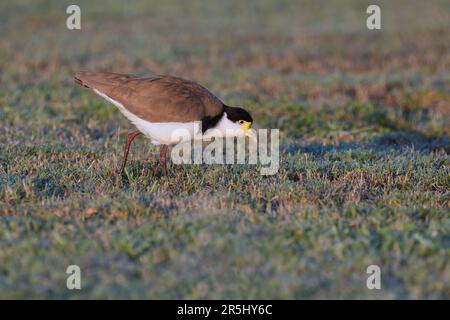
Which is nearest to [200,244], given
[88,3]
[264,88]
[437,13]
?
[264,88]

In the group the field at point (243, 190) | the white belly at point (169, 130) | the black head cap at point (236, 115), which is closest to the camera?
the field at point (243, 190)

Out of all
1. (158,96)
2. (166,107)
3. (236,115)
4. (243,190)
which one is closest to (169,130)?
(166,107)

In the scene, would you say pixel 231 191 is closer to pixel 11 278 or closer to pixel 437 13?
pixel 11 278

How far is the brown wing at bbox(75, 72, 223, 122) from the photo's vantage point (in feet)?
25.1

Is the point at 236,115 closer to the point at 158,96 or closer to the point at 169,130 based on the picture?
the point at 169,130

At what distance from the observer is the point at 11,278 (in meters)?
5.17

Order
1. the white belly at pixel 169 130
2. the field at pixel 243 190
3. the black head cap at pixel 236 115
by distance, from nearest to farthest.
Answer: the field at pixel 243 190 → the white belly at pixel 169 130 → the black head cap at pixel 236 115

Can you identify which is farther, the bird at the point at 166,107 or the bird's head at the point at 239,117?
the bird's head at the point at 239,117

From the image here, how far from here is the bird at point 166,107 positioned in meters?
7.65

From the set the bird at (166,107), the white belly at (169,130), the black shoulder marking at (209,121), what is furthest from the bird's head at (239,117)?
the white belly at (169,130)

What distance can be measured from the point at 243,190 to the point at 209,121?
102 centimetres

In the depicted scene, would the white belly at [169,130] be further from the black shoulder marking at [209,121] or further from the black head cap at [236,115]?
the black head cap at [236,115]

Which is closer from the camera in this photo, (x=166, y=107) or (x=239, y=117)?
(x=166, y=107)

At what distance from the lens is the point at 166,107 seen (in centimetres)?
765
